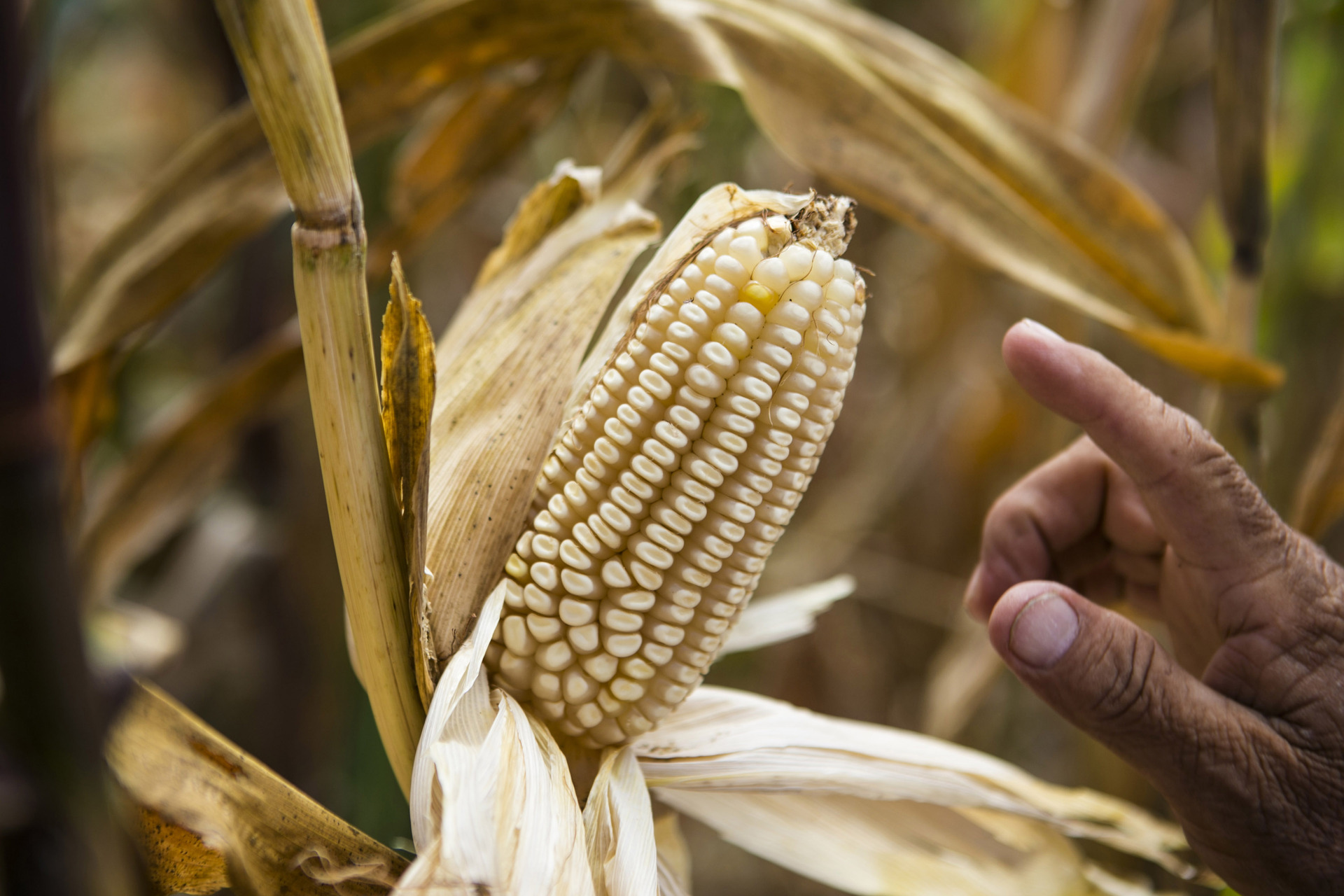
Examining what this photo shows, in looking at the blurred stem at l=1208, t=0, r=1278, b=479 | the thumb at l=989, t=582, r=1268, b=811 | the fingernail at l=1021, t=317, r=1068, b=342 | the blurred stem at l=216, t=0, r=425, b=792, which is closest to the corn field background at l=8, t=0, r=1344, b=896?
the blurred stem at l=1208, t=0, r=1278, b=479

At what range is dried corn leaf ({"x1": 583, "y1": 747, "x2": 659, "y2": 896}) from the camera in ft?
1.64

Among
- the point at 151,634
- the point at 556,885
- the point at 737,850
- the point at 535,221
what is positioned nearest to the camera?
the point at 556,885

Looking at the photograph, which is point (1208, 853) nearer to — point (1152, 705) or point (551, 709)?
point (1152, 705)

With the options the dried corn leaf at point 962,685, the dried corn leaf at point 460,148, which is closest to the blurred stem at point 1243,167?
the dried corn leaf at point 962,685

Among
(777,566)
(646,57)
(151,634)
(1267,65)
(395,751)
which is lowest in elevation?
(151,634)

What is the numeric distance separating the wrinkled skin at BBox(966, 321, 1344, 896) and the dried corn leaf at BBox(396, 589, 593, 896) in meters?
0.31

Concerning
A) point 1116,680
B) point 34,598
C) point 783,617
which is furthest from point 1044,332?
point 34,598

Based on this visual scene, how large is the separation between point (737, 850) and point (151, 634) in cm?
137

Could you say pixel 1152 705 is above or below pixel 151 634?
above

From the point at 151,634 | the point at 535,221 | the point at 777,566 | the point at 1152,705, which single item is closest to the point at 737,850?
the point at 777,566

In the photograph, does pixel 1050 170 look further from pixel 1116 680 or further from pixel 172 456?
pixel 172 456

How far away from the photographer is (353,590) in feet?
1.62

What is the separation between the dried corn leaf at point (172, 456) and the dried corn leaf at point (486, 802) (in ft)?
1.57

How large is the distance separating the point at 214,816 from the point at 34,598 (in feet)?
0.64
